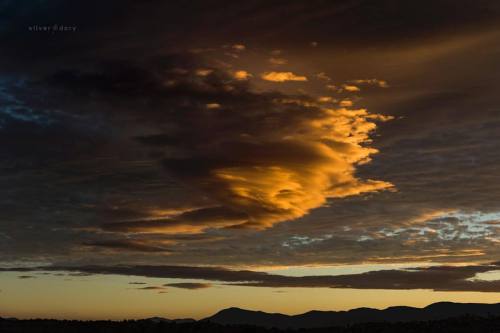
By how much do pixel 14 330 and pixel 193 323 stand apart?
14112mm

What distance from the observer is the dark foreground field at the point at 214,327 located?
37562mm

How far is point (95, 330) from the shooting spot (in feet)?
139

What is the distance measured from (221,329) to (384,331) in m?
10.3

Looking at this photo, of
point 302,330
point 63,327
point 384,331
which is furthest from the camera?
point 63,327

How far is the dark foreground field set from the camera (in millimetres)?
37562

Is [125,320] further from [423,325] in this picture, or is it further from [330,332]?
[423,325]

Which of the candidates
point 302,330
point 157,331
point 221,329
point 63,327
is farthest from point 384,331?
point 63,327

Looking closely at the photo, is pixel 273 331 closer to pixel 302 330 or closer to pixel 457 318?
pixel 302 330

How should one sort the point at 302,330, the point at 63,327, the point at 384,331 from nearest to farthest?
the point at 384,331, the point at 302,330, the point at 63,327

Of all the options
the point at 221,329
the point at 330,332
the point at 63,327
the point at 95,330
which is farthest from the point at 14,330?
the point at 330,332

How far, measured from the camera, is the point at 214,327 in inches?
1580

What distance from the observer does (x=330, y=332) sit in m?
38.9

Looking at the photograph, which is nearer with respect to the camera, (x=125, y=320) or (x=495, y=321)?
(x=495, y=321)

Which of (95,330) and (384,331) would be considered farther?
(95,330)
